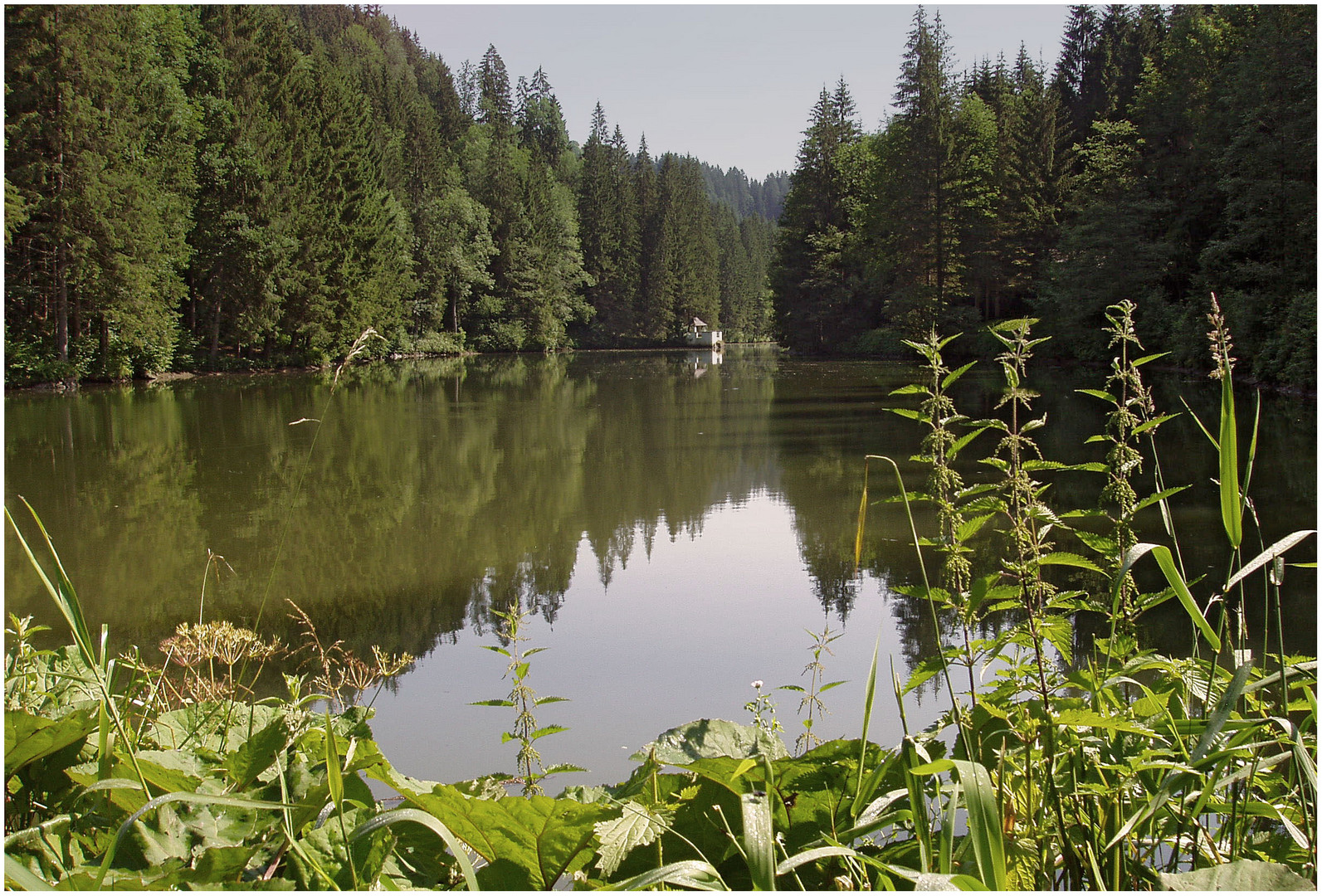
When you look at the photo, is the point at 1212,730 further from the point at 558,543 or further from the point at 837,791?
the point at 558,543

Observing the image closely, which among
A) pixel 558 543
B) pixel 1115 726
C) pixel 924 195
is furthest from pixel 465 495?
pixel 924 195

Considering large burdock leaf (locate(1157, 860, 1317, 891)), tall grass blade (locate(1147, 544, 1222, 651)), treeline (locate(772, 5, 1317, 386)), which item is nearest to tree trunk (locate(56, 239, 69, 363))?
treeline (locate(772, 5, 1317, 386))

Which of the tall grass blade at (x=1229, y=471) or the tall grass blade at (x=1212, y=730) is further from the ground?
the tall grass blade at (x=1229, y=471)

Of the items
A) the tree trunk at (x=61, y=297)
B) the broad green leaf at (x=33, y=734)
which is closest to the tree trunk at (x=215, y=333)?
the tree trunk at (x=61, y=297)

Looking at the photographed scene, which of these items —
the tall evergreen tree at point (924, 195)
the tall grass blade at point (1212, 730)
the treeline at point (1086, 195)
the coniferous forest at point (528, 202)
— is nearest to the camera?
the tall grass blade at point (1212, 730)

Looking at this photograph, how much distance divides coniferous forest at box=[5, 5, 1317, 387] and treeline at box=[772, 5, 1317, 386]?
12 cm

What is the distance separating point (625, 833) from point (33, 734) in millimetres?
965

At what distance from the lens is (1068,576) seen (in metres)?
6.08

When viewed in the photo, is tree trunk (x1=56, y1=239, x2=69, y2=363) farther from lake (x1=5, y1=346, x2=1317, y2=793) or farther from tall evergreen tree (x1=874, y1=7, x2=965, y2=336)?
tall evergreen tree (x1=874, y1=7, x2=965, y2=336)

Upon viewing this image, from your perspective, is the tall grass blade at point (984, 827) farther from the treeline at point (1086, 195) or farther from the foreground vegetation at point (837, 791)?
the treeline at point (1086, 195)

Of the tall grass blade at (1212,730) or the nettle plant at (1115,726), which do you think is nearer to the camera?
the tall grass blade at (1212,730)

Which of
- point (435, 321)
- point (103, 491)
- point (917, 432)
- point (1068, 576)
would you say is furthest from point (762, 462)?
point (435, 321)

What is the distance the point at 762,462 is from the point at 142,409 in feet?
45.5

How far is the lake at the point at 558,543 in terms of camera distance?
4602 millimetres
